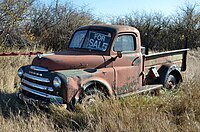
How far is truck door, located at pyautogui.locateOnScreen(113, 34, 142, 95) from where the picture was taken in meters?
6.12

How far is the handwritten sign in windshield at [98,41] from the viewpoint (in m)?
6.25

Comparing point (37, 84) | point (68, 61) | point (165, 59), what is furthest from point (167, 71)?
point (37, 84)

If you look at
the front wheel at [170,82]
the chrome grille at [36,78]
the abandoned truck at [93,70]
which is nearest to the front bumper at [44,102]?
the abandoned truck at [93,70]

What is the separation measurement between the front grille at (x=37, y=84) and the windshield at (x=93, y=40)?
1.38m

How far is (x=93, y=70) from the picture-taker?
5.68 meters

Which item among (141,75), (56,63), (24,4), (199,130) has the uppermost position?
(24,4)

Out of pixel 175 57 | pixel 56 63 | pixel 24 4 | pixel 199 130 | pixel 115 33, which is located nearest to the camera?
pixel 199 130

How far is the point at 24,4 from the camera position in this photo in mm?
11102

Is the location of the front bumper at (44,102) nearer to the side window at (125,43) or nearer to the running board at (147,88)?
the running board at (147,88)

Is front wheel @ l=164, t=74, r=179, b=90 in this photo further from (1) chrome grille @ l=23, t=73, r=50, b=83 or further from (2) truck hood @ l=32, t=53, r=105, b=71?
(1) chrome grille @ l=23, t=73, r=50, b=83

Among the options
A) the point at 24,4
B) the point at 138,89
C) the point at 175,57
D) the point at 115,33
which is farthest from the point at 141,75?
the point at 24,4

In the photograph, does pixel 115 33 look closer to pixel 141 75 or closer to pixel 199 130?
pixel 141 75

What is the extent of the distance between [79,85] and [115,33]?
1681mm

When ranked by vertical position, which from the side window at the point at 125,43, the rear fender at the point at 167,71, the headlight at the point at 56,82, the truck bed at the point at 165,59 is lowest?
the rear fender at the point at 167,71
